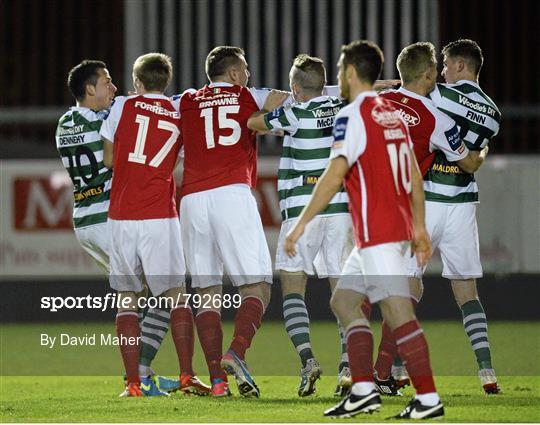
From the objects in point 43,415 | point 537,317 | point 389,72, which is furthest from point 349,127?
point 389,72

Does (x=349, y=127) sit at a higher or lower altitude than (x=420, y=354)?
higher

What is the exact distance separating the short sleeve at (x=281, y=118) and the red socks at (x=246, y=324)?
886 mm

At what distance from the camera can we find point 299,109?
22.4 feet

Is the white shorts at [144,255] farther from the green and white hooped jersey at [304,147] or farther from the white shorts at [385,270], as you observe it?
the white shorts at [385,270]

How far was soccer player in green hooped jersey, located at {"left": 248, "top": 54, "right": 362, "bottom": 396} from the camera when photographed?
268 inches

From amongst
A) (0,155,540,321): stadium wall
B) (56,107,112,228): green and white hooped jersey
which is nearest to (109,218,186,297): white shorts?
(56,107,112,228): green and white hooped jersey

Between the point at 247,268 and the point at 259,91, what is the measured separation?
0.92m

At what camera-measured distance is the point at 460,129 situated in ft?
23.6

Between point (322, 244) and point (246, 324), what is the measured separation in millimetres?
667

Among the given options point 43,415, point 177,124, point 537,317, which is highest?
point 177,124

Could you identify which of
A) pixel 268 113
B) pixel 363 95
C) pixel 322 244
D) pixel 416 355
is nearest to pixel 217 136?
pixel 268 113

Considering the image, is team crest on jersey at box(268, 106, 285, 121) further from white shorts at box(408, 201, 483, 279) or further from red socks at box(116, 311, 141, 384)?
red socks at box(116, 311, 141, 384)

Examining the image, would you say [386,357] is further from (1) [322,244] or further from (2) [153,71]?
(2) [153,71]

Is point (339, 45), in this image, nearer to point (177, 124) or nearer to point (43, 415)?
point (177, 124)
